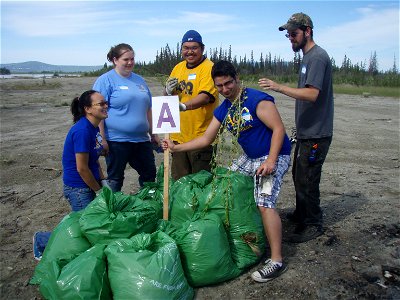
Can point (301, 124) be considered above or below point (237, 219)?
above

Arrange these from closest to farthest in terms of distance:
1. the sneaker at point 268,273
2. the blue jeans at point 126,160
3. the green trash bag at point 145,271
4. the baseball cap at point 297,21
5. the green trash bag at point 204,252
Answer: the green trash bag at point 145,271 < the green trash bag at point 204,252 < the sneaker at point 268,273 < the baseball cap at point 297,21 < the blue jeans at point 126,160

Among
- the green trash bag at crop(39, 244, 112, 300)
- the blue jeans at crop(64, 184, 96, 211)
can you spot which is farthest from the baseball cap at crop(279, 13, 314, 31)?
the green trash bag at crop(39, 244, 112, 300)

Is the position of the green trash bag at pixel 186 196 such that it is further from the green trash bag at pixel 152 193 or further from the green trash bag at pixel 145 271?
the green trash bag at pixel 145 271

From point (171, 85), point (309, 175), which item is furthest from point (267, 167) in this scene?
point (171, 85)

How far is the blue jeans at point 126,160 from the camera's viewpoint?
405 cm

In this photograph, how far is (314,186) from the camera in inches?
155

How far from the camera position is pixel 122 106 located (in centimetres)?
399

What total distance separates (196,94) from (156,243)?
170 centimetres

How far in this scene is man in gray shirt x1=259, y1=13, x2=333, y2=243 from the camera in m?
3.57

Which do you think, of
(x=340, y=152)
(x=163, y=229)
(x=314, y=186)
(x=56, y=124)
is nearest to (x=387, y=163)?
(x=340, y=152)

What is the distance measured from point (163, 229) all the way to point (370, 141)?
7.56 m

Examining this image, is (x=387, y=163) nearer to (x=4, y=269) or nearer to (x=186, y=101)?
(x=186, y=101)

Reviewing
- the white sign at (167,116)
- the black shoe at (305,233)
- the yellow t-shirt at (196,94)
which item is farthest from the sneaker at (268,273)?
the yellow t-shirt at (196,94)

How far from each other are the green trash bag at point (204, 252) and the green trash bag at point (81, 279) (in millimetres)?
628
